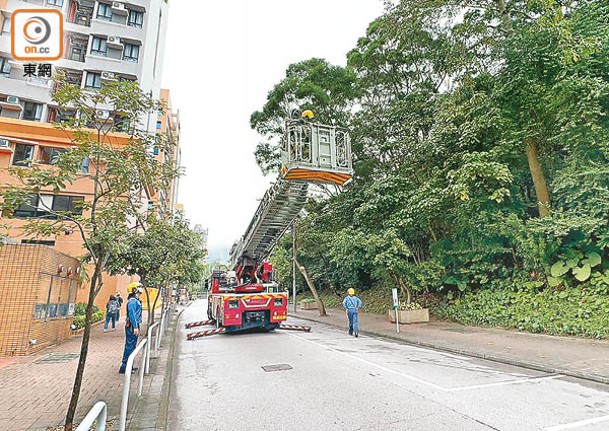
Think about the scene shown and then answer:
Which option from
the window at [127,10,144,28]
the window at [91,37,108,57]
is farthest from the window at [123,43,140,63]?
the window at [127,10,144,28]

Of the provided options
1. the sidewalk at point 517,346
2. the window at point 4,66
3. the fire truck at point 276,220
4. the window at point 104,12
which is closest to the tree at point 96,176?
the fire truck at point 276,220

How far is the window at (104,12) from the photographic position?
27469mm

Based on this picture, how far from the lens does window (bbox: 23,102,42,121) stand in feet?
80.8

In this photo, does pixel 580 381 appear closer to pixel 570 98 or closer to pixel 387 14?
pixel 570 98

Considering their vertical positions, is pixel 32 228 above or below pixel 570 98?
below

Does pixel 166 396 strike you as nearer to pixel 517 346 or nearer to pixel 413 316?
pixel 517 346

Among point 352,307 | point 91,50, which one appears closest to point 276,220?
point 352,307

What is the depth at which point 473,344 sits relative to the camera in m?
10.5

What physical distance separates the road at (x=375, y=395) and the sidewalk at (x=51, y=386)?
1.19m

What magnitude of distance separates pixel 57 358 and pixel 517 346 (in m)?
12.3

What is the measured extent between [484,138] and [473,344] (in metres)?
8.12

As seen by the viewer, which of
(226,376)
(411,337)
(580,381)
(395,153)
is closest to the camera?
(580,381)

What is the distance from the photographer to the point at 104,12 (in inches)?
1089

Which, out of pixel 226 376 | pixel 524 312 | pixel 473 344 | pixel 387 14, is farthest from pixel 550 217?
pixel 226 376
